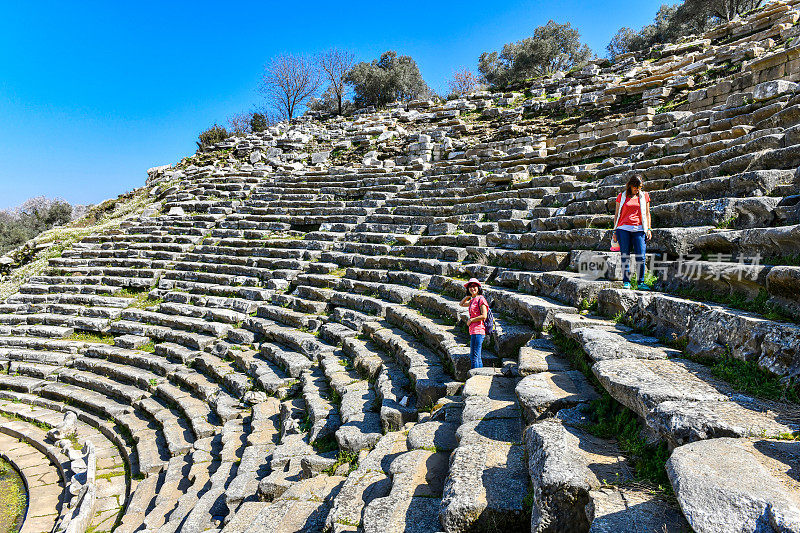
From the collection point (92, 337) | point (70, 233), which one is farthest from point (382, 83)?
point (92, 337)

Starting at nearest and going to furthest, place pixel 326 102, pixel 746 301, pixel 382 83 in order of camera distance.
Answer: pixel 746 301 < pixel 382 83 < pixel 326 102

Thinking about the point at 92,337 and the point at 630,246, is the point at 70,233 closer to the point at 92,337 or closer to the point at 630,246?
the point at 92,337

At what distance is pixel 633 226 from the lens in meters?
5.22

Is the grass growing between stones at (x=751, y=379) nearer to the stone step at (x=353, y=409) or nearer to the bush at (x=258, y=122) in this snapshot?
the stone step at (x=353, y=409)

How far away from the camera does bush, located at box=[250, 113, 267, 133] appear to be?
3225cm

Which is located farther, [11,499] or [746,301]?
[11,499]

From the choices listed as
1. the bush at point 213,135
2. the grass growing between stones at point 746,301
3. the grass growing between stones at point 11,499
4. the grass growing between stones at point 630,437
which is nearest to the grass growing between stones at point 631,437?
the grass growing between stones at point 630,437

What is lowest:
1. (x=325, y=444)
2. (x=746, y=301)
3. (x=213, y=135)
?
(x=325, y=444)

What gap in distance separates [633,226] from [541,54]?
2931 cm

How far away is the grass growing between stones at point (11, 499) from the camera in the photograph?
20.9 ft

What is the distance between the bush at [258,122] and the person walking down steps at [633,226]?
30966mm

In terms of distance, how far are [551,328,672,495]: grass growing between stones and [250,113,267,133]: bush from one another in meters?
32.8

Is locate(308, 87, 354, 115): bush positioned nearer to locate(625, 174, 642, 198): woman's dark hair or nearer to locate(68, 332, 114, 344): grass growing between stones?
locate(68, 332, 114, 344): grass growing between stones

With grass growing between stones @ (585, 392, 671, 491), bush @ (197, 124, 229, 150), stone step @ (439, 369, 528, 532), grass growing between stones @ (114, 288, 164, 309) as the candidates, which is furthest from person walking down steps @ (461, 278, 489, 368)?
bush @ (197, 124, 229, 150)
